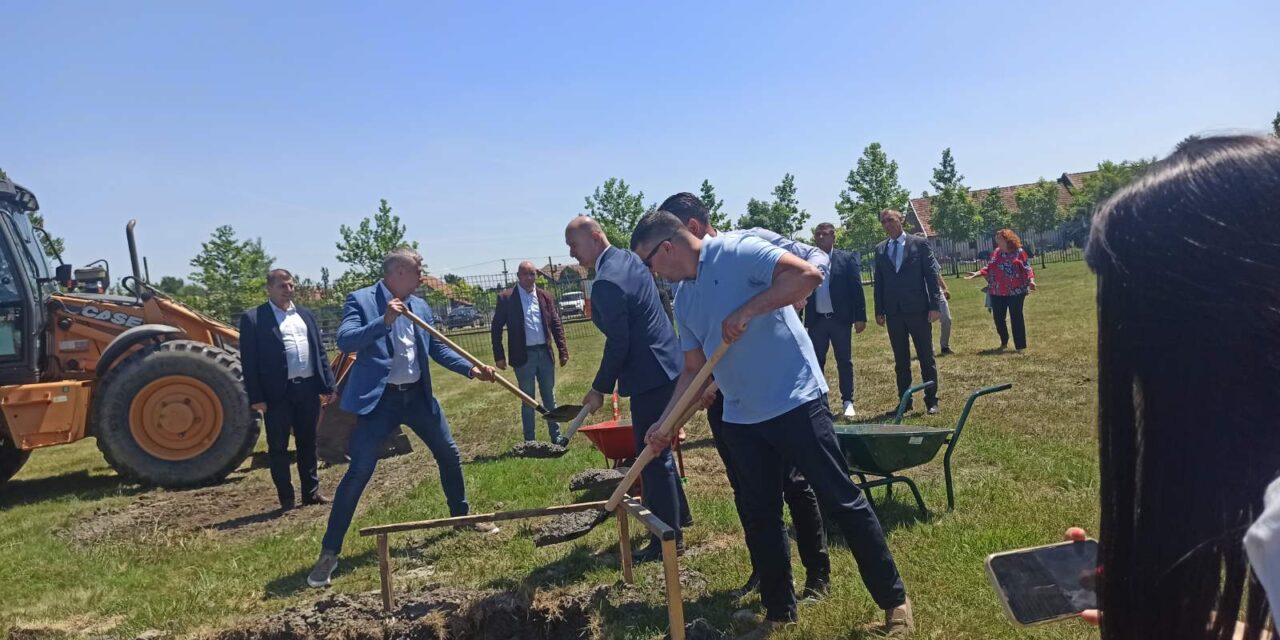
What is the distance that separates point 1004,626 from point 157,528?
19.3 ft

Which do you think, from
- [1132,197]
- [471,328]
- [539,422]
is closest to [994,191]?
[471,328]

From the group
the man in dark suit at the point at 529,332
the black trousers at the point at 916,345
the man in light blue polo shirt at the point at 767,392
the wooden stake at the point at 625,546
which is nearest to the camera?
the man in light blue polo shirt at the point at 767,392

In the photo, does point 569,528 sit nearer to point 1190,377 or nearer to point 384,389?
point 384,389

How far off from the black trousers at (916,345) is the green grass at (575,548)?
36cm

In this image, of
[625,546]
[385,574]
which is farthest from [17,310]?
[625,546]

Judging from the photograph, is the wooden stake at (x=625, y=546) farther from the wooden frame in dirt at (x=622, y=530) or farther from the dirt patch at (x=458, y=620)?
the dirt patch at (x=458, y=620)

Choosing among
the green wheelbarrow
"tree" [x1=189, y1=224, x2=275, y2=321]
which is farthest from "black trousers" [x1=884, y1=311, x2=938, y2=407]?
"tree" [x1=189, y1=224, x2=275, y2=321]

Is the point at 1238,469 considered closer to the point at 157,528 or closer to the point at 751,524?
the point at 751,524

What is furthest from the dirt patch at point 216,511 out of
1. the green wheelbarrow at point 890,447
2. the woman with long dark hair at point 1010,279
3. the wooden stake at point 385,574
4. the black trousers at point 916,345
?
the woman with long dark hair at point 1010,279

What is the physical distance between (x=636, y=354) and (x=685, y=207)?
33.0 inches

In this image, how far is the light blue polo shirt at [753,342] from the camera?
128 inches

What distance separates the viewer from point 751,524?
11.6 ft

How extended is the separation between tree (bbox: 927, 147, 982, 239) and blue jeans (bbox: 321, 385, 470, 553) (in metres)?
43.3

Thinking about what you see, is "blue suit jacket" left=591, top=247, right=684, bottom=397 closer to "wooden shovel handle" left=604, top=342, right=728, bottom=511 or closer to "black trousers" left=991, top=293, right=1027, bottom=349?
"wooden shovel handle" left=604, top=342, right=728, bottom=511
